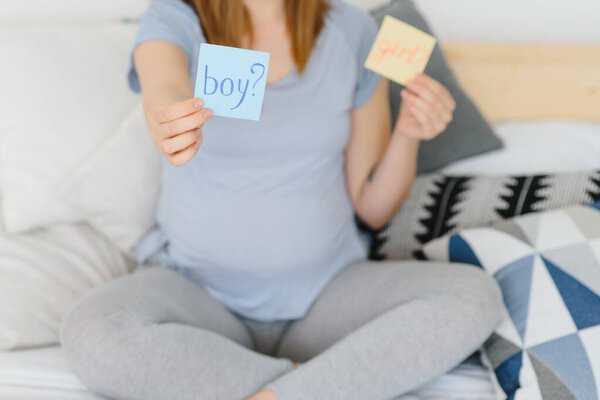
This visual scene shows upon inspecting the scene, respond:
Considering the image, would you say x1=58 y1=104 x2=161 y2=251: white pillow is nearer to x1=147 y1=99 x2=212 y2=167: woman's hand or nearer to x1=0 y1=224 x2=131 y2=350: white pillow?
x1=0 y1=224 x2=131 y2=350: white pillow

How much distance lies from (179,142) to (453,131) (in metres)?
0.81

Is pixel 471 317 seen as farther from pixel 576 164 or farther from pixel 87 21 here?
pixel 87 21

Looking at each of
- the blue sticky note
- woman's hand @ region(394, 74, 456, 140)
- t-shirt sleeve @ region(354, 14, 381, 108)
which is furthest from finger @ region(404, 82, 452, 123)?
the blue sticky note

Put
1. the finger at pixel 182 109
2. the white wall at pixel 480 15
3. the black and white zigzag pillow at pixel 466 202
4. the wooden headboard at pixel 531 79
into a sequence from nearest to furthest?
1. the finger at pixel 182 109
2. the black and white zigzag pillow at pixel 466 202
3. the wooden headboard at pixel 531 79
4. the white wall at pixel 480 15

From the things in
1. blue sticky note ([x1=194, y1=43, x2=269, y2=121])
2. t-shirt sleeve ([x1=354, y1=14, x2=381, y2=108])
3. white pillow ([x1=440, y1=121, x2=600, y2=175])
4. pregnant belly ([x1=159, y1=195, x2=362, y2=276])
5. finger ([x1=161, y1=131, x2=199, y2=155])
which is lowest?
pregnant belly ([x1=159, y1=195, x2=362, y2=276])

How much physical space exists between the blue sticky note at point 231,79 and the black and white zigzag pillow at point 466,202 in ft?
1.92

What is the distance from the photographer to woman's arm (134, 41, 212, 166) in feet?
2.63

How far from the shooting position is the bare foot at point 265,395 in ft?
3.07

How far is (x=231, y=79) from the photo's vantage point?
2.68ft

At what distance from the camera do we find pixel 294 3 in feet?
4.00

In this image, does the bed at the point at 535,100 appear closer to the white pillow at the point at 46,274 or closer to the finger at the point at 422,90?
the finger at the point at 422,90

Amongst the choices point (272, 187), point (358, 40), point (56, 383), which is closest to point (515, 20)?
point (358, 40)

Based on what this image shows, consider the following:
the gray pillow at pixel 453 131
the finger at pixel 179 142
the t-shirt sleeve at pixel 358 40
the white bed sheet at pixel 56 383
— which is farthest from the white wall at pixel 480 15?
the finger at pixel 179 142

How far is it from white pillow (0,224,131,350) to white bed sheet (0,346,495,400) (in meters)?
0.04
